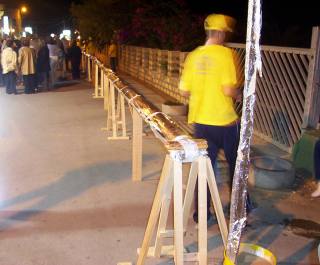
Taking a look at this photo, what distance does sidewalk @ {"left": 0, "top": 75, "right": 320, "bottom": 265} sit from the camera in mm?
3590

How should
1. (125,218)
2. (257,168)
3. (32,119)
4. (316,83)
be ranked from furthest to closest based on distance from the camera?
(32,119) → (316,83) → (257,168) → (125,218)

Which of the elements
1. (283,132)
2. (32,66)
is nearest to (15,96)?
(32,66)

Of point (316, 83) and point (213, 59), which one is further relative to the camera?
point (316, 83)

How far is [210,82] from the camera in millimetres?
3605

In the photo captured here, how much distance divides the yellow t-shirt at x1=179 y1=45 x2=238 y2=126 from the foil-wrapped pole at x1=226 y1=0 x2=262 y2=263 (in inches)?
34.8

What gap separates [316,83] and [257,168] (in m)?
1.71

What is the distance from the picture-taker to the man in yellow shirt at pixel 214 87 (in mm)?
3535

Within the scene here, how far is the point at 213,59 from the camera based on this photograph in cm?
353

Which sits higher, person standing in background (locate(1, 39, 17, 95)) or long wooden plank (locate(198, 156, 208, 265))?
person standing in background (locate(1, 39, 17, 95))

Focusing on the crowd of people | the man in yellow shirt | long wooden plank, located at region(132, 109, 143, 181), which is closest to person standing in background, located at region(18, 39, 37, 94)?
the crowd of people

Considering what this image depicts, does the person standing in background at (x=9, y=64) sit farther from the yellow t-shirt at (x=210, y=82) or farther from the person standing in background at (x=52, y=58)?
the yellow t-shirt at (x=210, y=82)

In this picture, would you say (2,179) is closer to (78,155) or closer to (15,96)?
(78,155)

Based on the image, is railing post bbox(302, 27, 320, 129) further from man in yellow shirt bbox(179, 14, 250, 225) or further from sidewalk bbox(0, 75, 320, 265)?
man in yellow shirt bbox(179, 14, 250, 225)

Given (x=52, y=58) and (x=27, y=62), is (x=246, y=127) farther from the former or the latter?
(x=52, y=58)
